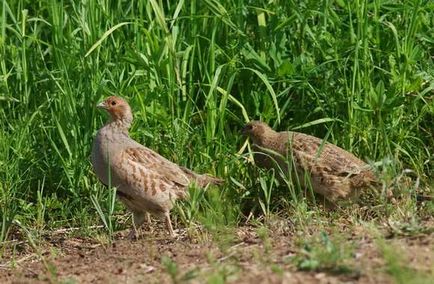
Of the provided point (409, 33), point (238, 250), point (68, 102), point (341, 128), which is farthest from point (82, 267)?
point (409, 33)

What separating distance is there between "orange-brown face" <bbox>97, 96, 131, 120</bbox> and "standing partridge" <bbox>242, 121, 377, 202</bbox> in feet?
3.52

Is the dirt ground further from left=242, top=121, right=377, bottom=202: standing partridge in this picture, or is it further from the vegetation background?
left=242, top=121, right=377, bottom=202: standing partridge

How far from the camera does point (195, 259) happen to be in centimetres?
648

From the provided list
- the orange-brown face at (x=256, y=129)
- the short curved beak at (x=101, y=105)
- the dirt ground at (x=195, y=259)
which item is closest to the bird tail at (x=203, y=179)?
the dirt ground at (x=195, y=259)

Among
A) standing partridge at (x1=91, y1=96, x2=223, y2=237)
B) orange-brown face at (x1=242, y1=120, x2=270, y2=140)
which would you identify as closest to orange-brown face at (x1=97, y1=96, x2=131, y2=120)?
standing partridge at (x1=91, y1=96, x2=223, y2=237)

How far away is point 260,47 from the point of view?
893cm

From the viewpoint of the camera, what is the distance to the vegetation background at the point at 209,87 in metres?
8.37

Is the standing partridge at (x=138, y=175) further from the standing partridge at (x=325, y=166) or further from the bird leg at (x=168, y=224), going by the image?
the standing partridge at (x=325, y=166)

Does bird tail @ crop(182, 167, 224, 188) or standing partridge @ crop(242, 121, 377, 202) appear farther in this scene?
standing partridge @ crop(242, 121, 377, 202)

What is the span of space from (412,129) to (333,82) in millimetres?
729

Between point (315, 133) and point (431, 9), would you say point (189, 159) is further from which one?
point (431, 9)

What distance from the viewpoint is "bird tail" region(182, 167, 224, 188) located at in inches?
317

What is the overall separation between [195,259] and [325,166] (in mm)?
2078

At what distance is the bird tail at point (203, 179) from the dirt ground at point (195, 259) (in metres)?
0.44
